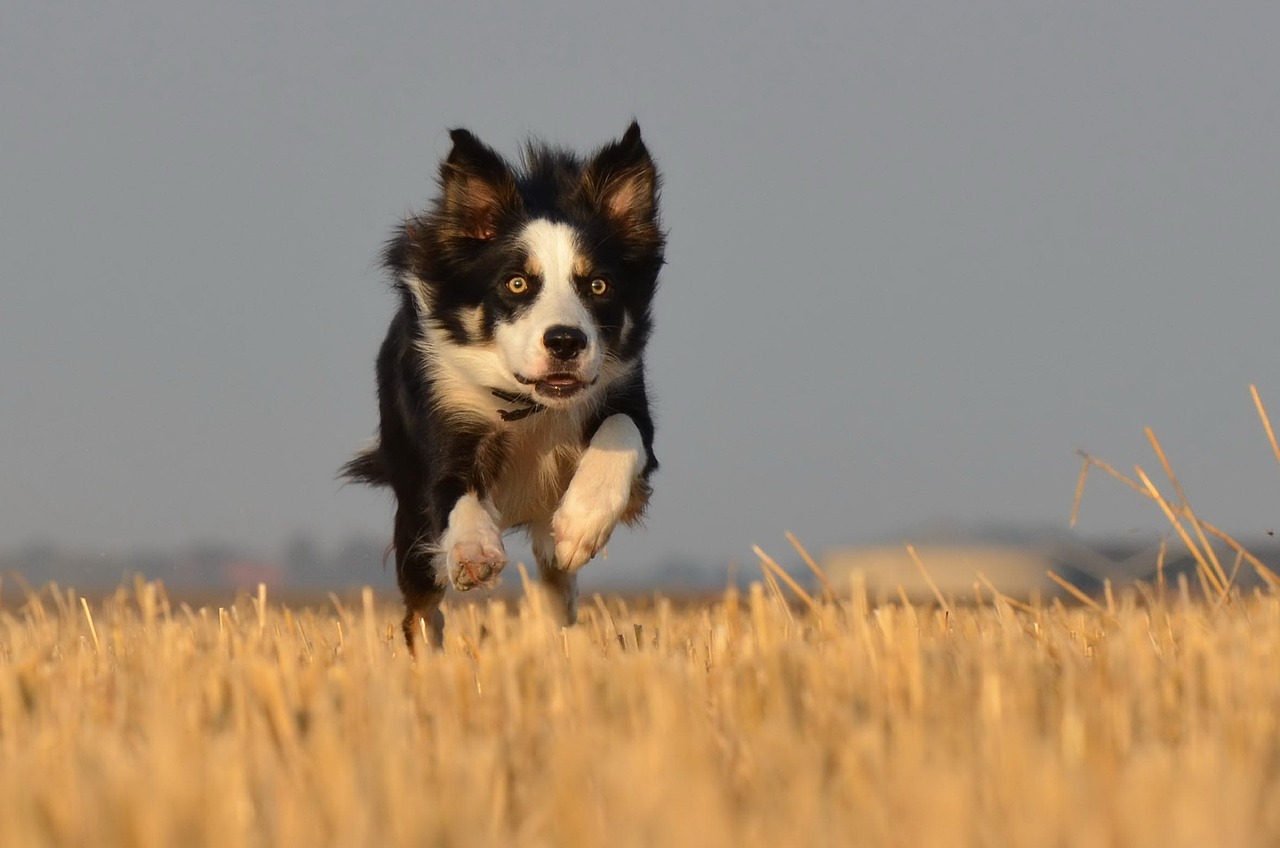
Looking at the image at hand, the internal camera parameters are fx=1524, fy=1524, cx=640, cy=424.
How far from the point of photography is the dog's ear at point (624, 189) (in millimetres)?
5961

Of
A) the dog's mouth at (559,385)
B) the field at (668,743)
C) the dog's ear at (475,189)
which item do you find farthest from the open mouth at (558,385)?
the field at (668,743)

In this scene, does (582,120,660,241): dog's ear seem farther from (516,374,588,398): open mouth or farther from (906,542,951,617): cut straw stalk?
(906,542,951,617): cut straw stalk

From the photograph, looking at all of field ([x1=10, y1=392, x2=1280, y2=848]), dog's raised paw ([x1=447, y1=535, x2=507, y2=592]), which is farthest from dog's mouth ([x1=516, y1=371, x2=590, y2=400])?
field ([x1=10, y1=392, x2=1280, y2=848])

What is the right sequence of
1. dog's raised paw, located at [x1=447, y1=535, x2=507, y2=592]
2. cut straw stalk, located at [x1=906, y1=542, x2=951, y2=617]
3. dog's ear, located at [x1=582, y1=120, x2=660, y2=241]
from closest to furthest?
1. cut straw stalk, located at [x1=906, y1=542, x2=951, y2=617]
2. dog's raised paw, located at [x1=447, y1=535, x2=507, y2=592]
3. dog's ear, located at [x1=582, y1=120, x2=660, y2=241]

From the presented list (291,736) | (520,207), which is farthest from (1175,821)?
(520,207)

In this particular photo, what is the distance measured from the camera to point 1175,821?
1636mm

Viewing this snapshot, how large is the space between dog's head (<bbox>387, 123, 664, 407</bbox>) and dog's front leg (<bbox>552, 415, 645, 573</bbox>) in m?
0.25

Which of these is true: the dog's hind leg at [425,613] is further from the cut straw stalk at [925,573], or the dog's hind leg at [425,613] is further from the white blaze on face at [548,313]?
the cut straw stalk at [925,573]

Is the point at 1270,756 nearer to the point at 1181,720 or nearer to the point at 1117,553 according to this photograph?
the point at 1181,720

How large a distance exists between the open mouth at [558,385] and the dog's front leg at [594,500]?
0.66 ft

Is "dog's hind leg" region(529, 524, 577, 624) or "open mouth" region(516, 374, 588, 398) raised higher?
"open mouth" region(516, 374, 588, 398)

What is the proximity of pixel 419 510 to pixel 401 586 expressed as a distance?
1.01 feet

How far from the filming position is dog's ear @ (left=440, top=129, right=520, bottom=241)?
230 inches

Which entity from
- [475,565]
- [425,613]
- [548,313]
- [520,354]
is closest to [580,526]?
[475,565]
